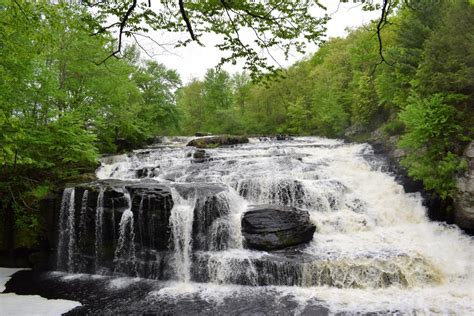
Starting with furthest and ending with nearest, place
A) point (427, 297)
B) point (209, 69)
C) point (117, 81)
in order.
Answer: point (209, 69) → point (117, 81) → point (427, 297)

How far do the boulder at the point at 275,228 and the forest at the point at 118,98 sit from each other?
4.08 meters

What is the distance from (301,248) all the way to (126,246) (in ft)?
16.9

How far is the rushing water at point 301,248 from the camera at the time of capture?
7711 millimetres

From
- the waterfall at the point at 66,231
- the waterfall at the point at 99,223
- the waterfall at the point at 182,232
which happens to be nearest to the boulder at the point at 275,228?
the waterfall at the point at 182,232

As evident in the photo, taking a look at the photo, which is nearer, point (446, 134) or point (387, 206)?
point (446, 134)

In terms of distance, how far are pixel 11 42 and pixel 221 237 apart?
6.80 meters

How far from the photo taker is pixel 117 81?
1603cm

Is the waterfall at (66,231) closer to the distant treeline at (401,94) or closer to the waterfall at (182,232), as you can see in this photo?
the waterfall at (182,232)

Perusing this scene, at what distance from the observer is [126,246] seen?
10.3 meters

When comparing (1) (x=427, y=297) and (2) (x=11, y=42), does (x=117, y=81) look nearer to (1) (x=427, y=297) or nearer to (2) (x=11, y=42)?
(2) (x=11, y=42)

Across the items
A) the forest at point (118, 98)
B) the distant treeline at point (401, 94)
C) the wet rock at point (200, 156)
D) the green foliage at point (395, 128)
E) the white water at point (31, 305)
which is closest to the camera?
the white water at point (31, 305)

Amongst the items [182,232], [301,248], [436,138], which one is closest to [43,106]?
[182,232]

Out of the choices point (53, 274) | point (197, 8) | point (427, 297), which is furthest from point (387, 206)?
point (53, 274)

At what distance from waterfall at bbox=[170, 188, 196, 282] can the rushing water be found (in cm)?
3
